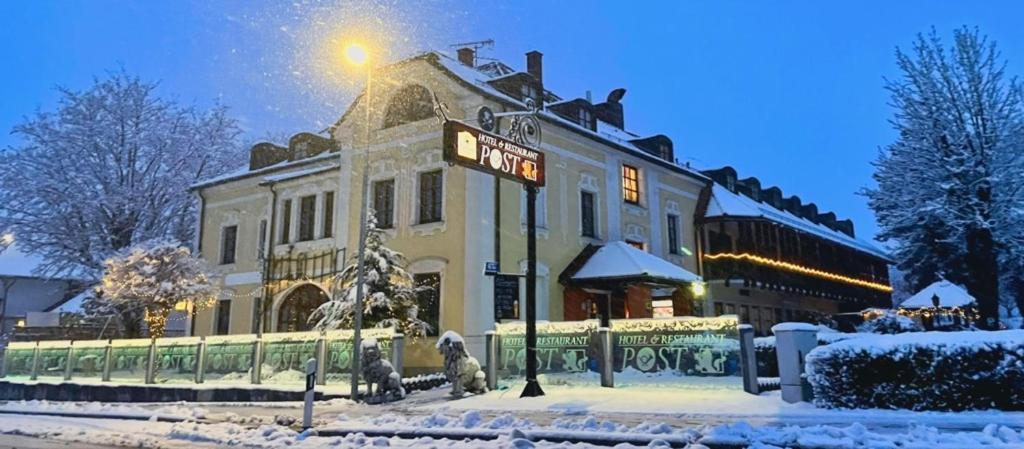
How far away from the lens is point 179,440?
9.98 meters

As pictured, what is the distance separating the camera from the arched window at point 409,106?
2283cm

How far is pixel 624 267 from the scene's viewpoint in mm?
22172

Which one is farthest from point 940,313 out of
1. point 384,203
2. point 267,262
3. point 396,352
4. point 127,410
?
point 127,410

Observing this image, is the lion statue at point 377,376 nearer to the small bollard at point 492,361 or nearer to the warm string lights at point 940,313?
the small bollard at point 492,361

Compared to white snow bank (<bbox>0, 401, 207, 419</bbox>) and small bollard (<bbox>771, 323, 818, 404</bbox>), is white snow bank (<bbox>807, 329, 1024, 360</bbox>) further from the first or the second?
white snow bank (<bbox>0, 401, 207, 419</bbox>)

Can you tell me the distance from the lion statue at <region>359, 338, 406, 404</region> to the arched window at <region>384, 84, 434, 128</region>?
10363 millimetres

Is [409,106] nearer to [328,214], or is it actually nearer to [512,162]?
[328,214]

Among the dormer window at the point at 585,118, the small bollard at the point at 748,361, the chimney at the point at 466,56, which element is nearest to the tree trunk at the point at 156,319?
the chimney at the point at 466,56

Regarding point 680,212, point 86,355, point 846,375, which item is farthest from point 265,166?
point 846,375

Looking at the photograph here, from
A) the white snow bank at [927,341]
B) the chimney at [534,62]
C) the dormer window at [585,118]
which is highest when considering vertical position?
the chimney at [534,62]

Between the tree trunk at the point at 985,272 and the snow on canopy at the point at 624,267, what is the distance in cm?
821

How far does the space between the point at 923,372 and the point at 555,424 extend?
16.2 ft

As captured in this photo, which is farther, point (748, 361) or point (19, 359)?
point (19, 359)

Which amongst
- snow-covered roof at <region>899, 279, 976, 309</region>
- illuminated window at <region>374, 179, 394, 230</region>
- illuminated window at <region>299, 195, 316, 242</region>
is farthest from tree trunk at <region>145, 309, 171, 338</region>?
snow-covered roof at <region>899, 279, 976, 309</region>
